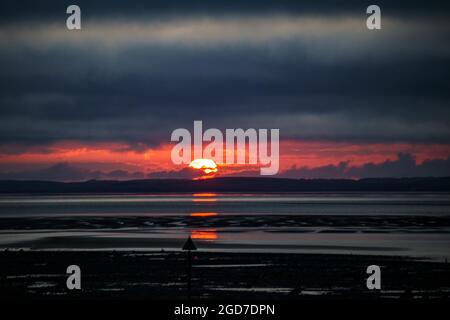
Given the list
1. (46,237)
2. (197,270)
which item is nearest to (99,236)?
(46,237)

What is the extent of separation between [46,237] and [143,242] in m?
14.6

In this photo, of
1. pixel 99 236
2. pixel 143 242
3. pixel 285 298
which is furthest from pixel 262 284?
pixel 99 236

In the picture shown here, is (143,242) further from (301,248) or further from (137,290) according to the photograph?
(137,290)

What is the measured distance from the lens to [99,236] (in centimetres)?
8100

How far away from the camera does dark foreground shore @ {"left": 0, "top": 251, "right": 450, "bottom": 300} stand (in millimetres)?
37656

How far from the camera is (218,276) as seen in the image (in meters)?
44.7

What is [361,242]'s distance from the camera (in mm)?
70500

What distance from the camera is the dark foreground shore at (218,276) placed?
1483 inches

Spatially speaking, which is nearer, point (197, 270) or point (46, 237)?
point (197, 270)

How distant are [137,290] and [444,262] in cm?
2356
